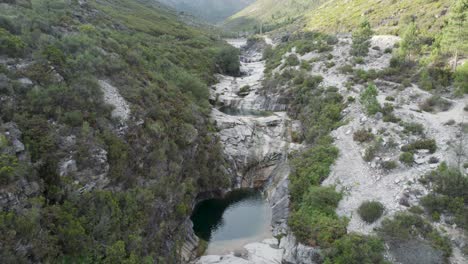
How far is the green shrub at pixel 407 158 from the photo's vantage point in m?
35.9

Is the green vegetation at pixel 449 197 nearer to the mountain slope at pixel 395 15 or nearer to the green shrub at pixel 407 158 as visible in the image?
the green shrub at pixel 407 158

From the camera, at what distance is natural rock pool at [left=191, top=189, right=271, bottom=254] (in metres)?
36.1

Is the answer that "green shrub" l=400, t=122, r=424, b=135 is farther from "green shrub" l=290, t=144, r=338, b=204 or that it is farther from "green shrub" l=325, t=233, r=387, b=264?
"green shrub" l=325, t=233, r=387, b=264

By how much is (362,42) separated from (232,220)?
2296 inches

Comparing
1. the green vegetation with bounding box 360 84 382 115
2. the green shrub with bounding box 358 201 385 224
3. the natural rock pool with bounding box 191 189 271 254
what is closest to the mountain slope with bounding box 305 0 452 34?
the green vegetation with bounding box 360 84 382 115

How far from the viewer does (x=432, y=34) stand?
64125 millimetres

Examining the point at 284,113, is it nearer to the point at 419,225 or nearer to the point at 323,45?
the point at 323,45

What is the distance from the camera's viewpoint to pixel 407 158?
118 feet

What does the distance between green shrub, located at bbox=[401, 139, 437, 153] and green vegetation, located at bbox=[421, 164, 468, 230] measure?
539cm

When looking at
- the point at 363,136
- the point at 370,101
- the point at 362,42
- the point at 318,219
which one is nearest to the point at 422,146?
the point at 363,136

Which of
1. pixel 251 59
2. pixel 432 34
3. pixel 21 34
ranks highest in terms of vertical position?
pixel 432 34

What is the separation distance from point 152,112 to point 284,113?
32966 mm

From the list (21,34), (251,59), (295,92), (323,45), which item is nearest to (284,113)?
(295,92)

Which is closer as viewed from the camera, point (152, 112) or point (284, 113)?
point (152, 112)
